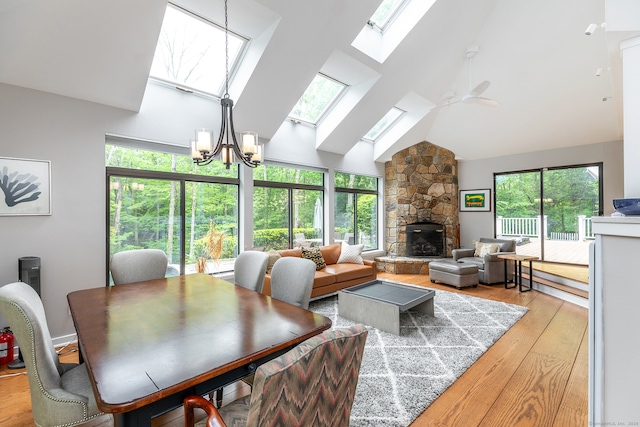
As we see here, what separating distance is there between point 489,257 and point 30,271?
6.40 metres

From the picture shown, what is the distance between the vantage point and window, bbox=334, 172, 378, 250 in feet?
21.2

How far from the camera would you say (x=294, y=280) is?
2.30 meters

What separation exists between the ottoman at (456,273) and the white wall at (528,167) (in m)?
1.97

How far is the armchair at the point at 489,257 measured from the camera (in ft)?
17.5

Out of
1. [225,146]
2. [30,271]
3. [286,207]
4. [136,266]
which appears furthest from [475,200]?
[30,271]

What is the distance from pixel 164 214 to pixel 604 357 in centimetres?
439

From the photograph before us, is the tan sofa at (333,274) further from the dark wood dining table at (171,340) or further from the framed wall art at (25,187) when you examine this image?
the framed wall art at (25,187)

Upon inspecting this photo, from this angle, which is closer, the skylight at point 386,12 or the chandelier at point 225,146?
the chandelier at point 225,146

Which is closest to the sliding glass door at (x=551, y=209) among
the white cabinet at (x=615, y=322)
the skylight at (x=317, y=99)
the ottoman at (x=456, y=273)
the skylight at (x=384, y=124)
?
the ottoman at (x=456, y=273)

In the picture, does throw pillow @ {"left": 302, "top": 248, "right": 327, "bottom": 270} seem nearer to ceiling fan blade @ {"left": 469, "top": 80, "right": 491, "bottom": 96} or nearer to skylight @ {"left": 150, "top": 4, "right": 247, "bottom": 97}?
skylight @ {"left": 150, "top": 4, "right": 247, "bottom": 97}

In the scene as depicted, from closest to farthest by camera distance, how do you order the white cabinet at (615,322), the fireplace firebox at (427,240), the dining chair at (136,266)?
the white cabinet at (615,322)
the dining chair at (136,266)
the fireplace firebox at (427,240)

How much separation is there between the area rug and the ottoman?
0.69 metres

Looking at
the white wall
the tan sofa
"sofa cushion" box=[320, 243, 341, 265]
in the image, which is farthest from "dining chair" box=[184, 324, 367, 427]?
the white wall

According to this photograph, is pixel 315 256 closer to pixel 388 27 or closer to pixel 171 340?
pixel 171 340
